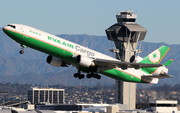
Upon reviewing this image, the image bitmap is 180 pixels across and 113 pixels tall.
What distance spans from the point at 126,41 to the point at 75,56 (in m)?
A: 102

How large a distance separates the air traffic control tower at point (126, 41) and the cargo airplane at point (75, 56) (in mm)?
81115

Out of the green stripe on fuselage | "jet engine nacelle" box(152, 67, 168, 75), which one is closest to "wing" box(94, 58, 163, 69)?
the green stripe on fuselage

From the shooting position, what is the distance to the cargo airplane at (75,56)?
196ft

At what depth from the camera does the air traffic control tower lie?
536ft

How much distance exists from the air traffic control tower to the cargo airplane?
81.1 metres

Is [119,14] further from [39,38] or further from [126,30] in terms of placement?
[39,38]

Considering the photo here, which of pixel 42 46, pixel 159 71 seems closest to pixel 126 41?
pixel 159 71

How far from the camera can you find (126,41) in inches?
6516

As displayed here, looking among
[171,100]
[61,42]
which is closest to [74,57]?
[61,42]

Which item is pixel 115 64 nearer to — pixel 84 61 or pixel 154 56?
→ pixel 84 61

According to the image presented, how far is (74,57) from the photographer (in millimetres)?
64875

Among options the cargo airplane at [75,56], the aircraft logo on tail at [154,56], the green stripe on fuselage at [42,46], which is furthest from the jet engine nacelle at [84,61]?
the aircraft logo on tail at [154,56]

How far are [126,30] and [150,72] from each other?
81.8 meters

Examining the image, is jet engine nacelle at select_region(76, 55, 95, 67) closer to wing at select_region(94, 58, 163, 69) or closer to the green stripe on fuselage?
the green stripe on fuselage
